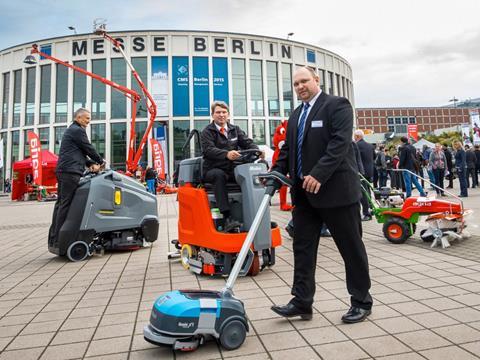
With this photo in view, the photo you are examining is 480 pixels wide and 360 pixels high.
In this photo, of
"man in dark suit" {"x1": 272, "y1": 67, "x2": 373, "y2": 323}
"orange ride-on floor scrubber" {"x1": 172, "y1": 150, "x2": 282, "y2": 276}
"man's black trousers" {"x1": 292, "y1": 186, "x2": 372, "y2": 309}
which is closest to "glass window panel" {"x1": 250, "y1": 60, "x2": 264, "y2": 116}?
"orange ride-on floor scrubber" {"x1": 172, "y1": 150, "x2": 282, "y2": 276}

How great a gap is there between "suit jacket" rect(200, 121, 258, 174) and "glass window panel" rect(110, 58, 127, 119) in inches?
1478

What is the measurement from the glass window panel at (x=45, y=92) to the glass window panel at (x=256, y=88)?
21658mm

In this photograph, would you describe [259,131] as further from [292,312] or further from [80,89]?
[292,312]

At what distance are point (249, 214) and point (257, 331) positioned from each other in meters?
1.54

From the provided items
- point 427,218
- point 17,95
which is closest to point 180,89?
point 17,95

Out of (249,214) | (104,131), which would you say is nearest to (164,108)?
(104,131)

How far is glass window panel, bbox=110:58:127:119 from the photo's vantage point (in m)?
39.9

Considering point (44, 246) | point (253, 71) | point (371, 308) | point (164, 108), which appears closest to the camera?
point (371, 308)

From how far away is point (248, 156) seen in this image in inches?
175

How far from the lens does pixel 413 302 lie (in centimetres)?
315

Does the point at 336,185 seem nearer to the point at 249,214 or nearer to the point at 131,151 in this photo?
the point at 249,214

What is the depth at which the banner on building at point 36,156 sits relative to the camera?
2278cm

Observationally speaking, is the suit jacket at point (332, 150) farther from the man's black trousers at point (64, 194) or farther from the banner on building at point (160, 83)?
the banner on building at point (160, 83)

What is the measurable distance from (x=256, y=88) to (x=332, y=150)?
41170mm
